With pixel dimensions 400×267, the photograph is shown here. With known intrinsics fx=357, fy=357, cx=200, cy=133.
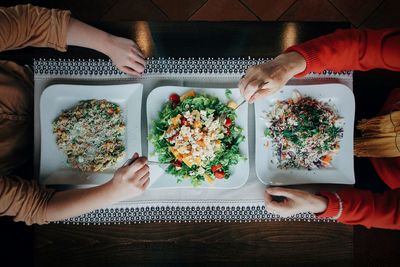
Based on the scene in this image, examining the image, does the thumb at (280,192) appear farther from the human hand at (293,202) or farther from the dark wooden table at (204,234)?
the dark wooden table at (204,234)

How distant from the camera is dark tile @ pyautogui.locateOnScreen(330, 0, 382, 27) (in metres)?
2.23

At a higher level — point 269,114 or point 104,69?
point 104,69

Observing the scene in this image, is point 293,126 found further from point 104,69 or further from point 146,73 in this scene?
point 104,69

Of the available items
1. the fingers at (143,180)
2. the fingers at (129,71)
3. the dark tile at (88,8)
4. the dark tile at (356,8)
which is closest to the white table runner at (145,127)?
the fingers at (129,71)

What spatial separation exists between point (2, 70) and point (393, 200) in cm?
Result: 157

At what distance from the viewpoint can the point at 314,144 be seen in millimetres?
1376

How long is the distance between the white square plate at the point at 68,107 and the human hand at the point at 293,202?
1.74 feet

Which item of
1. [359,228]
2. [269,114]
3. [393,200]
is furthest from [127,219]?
[359,228]

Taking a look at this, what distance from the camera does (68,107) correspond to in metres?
1.37

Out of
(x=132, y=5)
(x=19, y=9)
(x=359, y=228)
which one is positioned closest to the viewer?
(x=19, y=9)

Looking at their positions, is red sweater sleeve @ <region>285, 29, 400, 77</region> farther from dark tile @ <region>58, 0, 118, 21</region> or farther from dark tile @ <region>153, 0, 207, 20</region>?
dark tile @ <region>58, 0, 118, 21</region>

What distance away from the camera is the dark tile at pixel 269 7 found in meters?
2.22

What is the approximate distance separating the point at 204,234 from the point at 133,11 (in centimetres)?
145

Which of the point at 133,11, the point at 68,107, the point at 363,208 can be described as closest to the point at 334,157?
the point at 363,208
